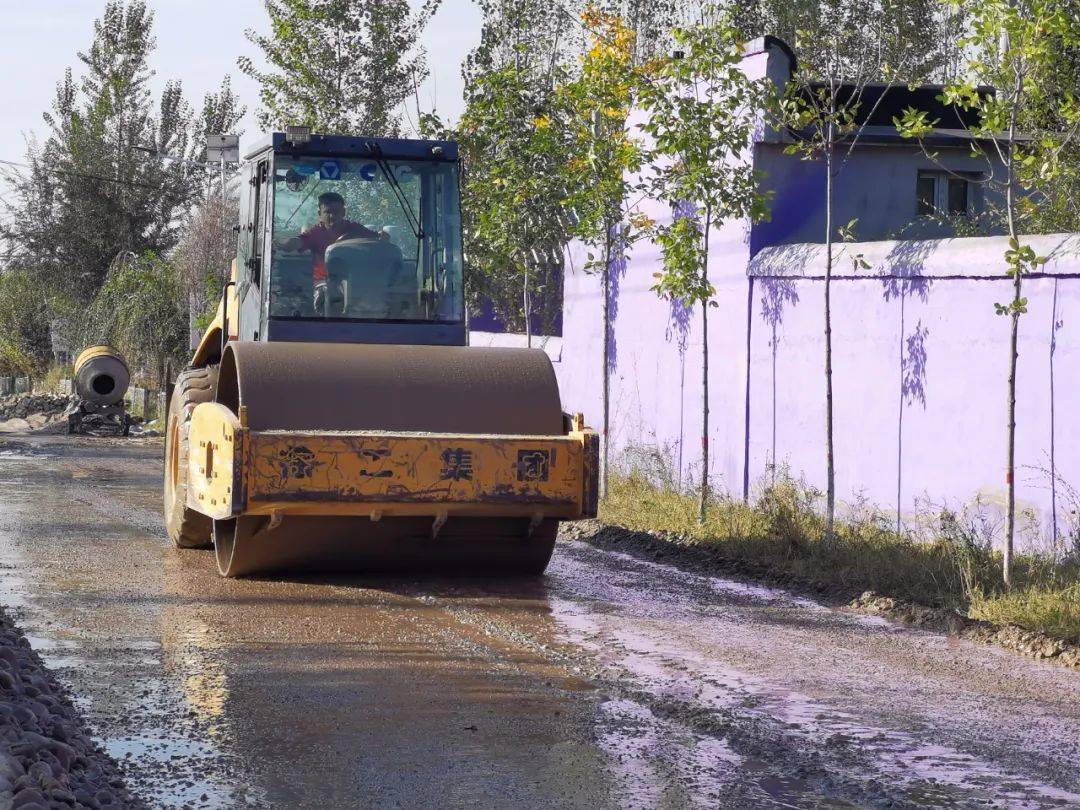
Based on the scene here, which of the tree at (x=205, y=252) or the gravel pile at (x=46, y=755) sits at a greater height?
the tree at (x=205, y=252)

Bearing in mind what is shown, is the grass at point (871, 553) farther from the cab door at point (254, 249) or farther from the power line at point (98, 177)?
the power line at point (98, 177)

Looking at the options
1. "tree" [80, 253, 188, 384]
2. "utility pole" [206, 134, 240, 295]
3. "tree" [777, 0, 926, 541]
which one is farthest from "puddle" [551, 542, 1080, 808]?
"tree" [80, 253, 188, 384]

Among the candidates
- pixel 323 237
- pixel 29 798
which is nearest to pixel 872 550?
pixel 323 237

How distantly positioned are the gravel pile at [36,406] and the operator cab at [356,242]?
79.5ft

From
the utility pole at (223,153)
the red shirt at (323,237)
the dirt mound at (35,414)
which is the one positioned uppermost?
the utility pole at (223,153)

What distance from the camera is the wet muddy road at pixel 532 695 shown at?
6027 mm

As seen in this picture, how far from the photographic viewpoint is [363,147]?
12328mm

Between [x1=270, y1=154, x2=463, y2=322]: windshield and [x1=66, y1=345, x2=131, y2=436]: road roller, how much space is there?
751 inches

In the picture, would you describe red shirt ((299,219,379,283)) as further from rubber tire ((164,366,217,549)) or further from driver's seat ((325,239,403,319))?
rubber tire ((164,366,217,549))

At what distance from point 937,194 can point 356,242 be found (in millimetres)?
8686

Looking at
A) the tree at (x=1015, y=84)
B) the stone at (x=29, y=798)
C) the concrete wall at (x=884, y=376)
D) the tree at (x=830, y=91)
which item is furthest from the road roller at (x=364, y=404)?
the stone at (x=29, y=798)

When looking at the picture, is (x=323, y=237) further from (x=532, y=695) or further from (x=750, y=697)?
(x=750, y=697)

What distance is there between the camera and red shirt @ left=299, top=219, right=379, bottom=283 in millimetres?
12062

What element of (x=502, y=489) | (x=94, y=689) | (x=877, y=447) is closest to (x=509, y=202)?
(x=877, y=447)
